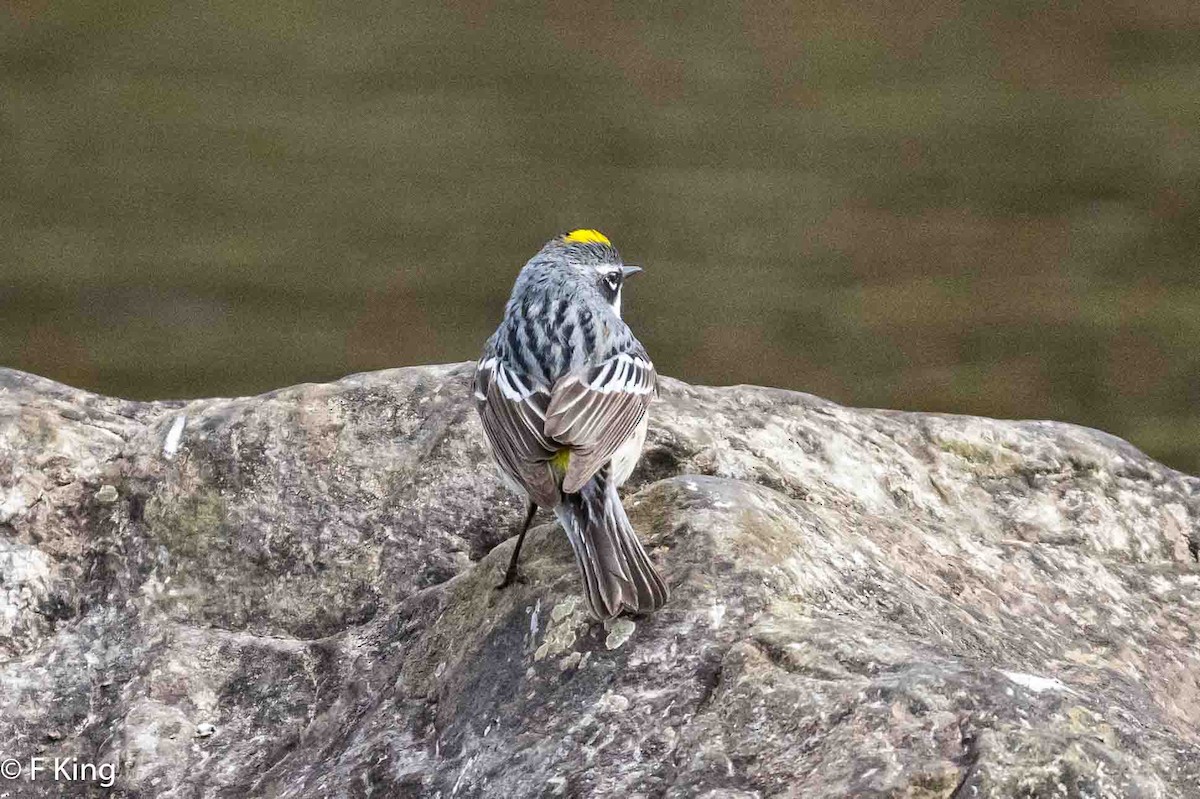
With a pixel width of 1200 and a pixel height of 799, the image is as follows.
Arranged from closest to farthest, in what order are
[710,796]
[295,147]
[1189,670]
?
1. [710,796]
2. [1189,670]
3. [295,147]

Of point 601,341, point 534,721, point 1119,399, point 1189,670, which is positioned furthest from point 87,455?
point 1119,399

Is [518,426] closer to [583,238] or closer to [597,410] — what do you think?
[597,410]

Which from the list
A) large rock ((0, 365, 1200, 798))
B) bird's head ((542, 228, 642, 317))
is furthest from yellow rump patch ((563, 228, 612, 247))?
large rock ((0, 365, 1200, 798))

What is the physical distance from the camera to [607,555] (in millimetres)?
4895

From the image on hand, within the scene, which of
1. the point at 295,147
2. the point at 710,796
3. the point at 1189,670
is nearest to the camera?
the point at 710,796

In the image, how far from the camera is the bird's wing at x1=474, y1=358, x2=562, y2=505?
5.38m

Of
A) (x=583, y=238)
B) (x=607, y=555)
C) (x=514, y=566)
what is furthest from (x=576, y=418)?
(x=583, y=238)

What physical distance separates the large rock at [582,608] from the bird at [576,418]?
0.40 feet

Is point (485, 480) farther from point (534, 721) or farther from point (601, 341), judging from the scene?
point (534, 721)

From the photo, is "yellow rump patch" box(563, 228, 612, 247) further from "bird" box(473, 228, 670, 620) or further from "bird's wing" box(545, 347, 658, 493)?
"bird's wing" box(545, 347, 658, 493)

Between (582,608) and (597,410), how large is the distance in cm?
89

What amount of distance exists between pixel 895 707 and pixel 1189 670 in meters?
1.93

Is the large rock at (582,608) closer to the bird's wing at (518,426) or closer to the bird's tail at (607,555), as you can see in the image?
the bird's tail at (607,555)

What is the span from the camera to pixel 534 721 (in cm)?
466
